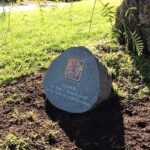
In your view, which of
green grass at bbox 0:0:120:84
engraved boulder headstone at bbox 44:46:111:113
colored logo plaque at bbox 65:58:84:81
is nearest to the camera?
engraved boulder headstone at bbox 44:46:111:113

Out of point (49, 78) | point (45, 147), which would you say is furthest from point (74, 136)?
point (49, 78)

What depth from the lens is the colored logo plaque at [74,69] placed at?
5.73 m

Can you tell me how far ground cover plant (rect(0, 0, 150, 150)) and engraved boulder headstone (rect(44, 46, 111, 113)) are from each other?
0.40ft

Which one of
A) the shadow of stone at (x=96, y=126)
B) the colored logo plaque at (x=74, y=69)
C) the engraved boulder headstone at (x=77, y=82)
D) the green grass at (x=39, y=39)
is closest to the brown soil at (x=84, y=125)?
the shadow of stone at (x=96, y=126)

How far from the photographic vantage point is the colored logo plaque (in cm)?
573

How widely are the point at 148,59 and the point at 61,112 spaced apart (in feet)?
5.96

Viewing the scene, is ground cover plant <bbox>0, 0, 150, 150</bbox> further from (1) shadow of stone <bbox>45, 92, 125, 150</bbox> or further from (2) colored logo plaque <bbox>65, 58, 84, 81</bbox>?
(2) colored logo plaque <bbox>65, 58, 84, 81</bbox>

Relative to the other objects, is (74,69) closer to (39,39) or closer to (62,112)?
(62,112)

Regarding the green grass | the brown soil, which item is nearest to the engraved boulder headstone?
the brown soil

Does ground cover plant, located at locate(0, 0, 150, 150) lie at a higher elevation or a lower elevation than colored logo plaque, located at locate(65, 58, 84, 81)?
lower

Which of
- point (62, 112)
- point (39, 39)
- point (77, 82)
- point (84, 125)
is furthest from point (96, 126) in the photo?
point (39, 39)

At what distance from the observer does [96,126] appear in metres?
5.27

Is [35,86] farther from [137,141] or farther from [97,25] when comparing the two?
[97,25]

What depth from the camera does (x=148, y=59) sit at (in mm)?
6824
